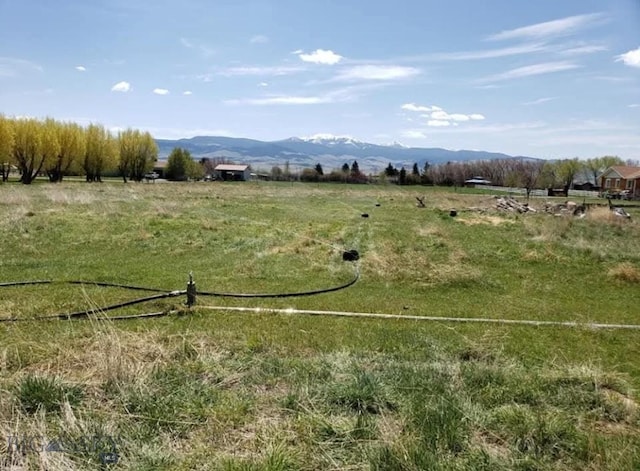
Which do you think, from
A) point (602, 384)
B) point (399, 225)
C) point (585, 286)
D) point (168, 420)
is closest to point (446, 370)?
point (602, 384)

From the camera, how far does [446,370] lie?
5.04 m

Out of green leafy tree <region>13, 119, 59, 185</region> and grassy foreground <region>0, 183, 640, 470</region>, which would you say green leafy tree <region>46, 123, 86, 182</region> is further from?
grassy foreground <region>0, 183, 640, 470</region>

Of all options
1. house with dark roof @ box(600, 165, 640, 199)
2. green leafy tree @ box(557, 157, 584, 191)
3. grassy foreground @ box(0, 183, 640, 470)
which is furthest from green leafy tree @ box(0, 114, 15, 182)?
green leafy tree @ box(557, 157, 584, 191)

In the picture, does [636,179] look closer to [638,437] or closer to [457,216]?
[457,216]

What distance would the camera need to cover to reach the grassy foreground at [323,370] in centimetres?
348

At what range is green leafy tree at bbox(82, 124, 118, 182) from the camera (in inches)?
2576

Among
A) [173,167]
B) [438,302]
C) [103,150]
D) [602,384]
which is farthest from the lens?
[173,167]

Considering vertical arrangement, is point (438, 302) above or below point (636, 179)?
below

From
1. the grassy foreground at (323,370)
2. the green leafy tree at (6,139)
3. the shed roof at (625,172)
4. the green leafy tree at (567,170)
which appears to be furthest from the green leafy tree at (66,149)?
the green leafy tree at (567,170)

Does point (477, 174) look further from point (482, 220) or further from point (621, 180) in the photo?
point (482, 220)

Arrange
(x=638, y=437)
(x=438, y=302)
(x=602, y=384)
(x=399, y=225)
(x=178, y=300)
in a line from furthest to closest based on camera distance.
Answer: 1. (x=399, y=225)
2. (x=438, y=302)
3. (x=178, y=300)
4. (x=602, y=384)
5. (x=638, y=437)

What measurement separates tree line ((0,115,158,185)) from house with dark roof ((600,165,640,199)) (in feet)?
239

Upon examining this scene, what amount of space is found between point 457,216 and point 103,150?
5635 cm

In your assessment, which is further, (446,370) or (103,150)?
(103,150)
